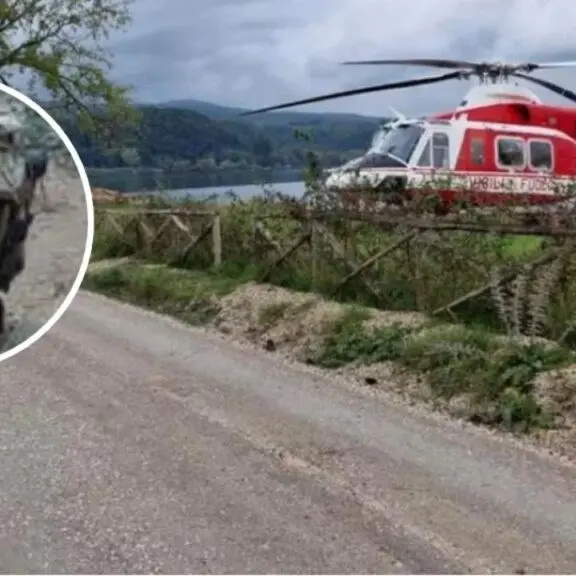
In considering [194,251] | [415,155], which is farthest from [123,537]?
[415,155]

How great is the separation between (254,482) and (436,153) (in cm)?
1760

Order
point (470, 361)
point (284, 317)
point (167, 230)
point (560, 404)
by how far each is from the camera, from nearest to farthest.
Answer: point (560, 404)
point (470, 361)
point (284, 317)
point (167, 230)

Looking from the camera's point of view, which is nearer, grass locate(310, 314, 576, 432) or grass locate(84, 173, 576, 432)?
grass locate(310, 314, 576, 432)

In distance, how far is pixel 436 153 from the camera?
22.9 metres

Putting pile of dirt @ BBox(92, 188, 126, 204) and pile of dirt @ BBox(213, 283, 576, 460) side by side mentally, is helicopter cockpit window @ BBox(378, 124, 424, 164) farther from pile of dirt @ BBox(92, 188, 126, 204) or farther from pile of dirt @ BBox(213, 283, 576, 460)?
pile of dirt @ BBox(92, 188, 126, 204)

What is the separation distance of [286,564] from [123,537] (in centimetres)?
79

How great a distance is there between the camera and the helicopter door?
2267 cm

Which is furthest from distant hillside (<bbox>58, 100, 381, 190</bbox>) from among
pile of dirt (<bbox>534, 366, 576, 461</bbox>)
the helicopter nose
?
the helicopter nose

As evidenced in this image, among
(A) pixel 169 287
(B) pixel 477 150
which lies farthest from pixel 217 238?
(B) pixel 477 150

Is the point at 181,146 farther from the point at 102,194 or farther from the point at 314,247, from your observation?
the point at 314,247

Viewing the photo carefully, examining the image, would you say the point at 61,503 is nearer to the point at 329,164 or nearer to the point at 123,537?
the point at 123,537

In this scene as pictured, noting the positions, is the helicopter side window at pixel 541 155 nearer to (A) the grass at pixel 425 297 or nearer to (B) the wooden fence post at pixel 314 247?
(A) the grass at pixel 425 297

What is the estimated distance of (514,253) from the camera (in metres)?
9.70

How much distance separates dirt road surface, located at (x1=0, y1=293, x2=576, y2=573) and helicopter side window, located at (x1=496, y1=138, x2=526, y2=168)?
15.3 meters
